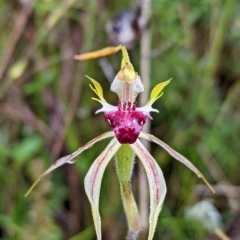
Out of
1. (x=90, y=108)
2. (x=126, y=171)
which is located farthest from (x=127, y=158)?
(x=90, y=108)

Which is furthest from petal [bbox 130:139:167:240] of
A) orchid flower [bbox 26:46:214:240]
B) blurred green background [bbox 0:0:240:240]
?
blurred green background [bbox 0:0:240:240]

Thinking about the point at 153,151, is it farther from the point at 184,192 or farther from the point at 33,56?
the point at 33,56

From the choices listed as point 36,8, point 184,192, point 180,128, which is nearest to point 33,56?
point 36,8

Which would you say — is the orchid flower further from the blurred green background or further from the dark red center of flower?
the blurred green background

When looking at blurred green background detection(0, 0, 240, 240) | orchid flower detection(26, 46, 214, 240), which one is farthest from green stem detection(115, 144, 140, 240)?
blurred green background detection(0, 0, 240, 240)

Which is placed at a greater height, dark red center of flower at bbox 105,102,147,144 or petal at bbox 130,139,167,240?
dark red center of flower at bbox 105,102,147,144

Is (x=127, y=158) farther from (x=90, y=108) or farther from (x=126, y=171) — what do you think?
(x=90, y=108)

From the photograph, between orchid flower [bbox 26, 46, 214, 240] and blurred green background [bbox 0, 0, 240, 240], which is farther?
blurred green background [bbox 0, 0, 240, 240]

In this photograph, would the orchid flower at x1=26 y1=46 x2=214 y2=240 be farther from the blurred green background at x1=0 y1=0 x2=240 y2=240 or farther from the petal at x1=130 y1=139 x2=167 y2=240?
the blurred green background at x1=0 y1=0 x2=240 y2=240
